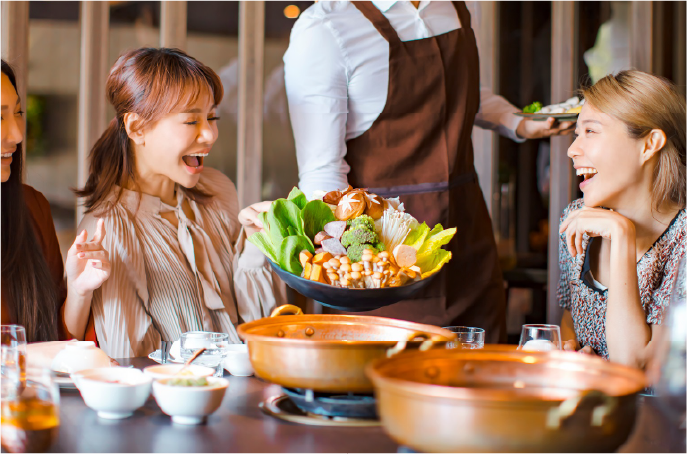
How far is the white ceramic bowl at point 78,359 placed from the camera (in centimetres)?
116

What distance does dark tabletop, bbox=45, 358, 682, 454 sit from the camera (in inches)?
33.8

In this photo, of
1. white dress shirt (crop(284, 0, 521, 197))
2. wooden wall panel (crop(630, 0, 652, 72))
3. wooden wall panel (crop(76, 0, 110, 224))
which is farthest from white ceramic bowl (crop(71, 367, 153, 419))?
wooden wall panel (crop(630, 0, 652, 72))

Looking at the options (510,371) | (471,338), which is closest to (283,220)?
(471,338)

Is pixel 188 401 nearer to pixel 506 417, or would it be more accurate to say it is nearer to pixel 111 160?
pixel 506 417

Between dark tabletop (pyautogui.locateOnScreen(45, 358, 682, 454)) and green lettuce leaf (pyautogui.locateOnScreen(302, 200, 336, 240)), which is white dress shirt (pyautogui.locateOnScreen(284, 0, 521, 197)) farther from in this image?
dark tabletop (pyautogui.locateOnScreen(45, 358, 682, 454))

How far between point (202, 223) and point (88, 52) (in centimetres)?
73

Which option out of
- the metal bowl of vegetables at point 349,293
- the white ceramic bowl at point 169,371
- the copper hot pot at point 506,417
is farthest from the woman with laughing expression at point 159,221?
the copper hot pot at point 506,417

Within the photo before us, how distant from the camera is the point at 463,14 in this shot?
7.50 ft

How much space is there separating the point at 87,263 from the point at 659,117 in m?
1.51

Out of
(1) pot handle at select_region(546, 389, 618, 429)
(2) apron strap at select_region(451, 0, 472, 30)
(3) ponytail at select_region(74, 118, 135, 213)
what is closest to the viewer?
(1) pot handle at select_region(546, 389, 618, 429)

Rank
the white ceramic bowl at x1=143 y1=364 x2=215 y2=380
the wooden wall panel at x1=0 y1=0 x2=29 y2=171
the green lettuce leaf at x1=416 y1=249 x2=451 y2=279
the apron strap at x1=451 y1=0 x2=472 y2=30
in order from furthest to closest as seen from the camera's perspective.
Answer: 1. the apron strap at x1=451 y1=0 x2=472 y2=30
2. the wooden wall panel at x1=0 y1=0 x2=29 y2=171
3. the green lettuce leaf at x1=416 y1=249 x2=451 y2=279
4. the white ceramic bowl at x1=143 y1=364 x2=215 y2=380

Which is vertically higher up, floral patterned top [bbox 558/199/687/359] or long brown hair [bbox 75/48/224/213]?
long brown hair [bbox 75/48/224/213]

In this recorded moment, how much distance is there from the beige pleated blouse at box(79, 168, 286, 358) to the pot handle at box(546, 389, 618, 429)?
136 cm

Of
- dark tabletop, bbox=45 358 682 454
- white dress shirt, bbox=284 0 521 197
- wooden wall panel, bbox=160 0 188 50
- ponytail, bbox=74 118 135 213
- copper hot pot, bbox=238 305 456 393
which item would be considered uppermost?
wooden wall panel, bbox=160 0 188 50
